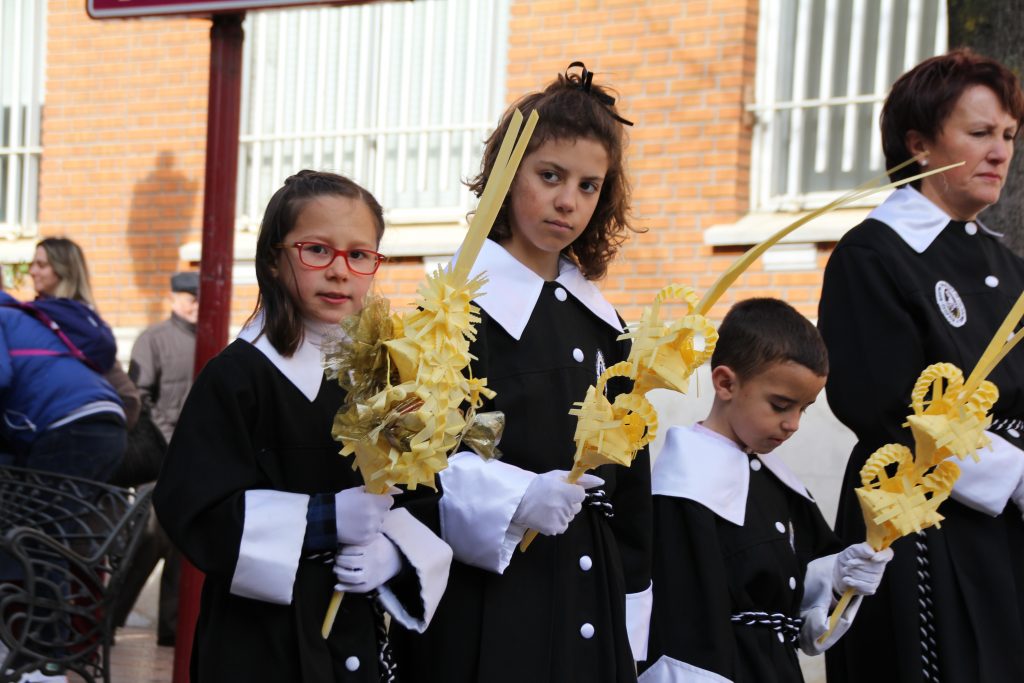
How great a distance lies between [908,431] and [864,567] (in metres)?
0.46

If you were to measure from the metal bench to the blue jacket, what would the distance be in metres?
0.75

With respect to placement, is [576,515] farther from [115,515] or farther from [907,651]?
[115,515]

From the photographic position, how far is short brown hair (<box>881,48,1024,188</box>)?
4.13 metres

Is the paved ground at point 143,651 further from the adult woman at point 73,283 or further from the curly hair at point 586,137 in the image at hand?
the curly hair at point 586,137

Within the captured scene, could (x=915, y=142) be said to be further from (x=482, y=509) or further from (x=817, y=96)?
(x=817, y=96)

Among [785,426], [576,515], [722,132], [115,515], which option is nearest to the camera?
[576,515]

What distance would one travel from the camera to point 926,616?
12.7ft

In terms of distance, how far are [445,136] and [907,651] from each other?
6.31 m

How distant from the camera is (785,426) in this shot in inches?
151

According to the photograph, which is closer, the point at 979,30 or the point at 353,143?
the point at 979,30

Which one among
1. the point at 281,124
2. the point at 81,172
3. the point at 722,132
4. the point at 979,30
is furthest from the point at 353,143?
the point at 979,30

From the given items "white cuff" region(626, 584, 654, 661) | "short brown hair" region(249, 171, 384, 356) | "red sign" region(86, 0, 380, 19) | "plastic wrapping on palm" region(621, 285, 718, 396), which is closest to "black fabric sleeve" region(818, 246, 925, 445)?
"white cuff" region(626, 584, 654, 661)

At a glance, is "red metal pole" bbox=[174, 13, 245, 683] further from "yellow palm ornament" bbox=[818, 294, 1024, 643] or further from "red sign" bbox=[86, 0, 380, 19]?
"yellow palm ornament" bbox=[818, 294, 1024, 643]

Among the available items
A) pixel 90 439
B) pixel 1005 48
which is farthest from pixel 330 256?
pixel 1005 48
